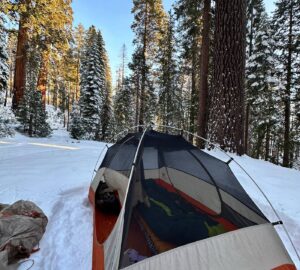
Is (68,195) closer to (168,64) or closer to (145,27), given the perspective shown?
(145,27)

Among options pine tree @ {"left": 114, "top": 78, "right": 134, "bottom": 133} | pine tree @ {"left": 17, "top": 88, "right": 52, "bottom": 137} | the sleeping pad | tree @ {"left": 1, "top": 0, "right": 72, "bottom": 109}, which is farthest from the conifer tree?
the sleeping pad

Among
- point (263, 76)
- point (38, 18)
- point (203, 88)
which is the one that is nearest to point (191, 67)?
point (263, 76)

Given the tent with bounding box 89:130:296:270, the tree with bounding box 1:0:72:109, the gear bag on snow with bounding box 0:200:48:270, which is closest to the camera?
the tent with bounding box 89:130:296:270

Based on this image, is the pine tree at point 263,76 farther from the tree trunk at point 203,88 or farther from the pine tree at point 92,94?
the pine tree at point 92,94

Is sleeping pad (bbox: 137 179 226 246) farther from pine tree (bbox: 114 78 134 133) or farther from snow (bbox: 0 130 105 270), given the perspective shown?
pine tree (bbox: 114 78 134 133)

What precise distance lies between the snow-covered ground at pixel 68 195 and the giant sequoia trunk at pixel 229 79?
1.68 ft

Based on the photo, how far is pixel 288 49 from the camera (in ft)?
49.4

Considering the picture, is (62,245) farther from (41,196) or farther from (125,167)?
(41,196)

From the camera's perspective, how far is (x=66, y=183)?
213 inches

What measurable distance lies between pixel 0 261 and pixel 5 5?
574 centimetres

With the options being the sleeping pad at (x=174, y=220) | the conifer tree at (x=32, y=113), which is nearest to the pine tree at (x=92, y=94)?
the conifer tree at (x=32, y=113)

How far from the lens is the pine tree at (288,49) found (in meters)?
14.8

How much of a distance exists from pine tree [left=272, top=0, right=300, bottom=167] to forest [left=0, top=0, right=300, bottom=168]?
0.05 metres

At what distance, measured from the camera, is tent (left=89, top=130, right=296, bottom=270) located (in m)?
2.38
